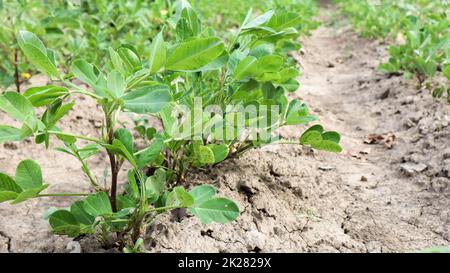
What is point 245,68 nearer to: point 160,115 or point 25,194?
point 160,115

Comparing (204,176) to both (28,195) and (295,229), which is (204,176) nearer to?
(295,229)

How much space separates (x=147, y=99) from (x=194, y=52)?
0.19 m

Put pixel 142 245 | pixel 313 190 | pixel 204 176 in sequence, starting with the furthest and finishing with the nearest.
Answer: pixel 313 190
pixel 204 176
pixel 142 245

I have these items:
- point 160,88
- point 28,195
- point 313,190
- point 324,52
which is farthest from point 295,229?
point 324,52

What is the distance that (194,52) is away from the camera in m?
1.26

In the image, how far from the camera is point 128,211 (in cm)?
133

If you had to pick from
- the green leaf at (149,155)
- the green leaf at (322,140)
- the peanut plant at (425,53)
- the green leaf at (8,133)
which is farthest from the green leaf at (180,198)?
the peanut plant at (425,53)

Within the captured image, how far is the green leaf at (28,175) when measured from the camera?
1324 mm

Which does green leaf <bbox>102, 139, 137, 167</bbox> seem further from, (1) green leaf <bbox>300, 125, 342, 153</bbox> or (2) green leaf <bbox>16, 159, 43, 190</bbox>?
(1) green leaf <bbox>300, 125, 342, 153</bbox>

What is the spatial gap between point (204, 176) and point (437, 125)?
1505 millimetres

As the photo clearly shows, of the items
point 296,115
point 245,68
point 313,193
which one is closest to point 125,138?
point 245,68

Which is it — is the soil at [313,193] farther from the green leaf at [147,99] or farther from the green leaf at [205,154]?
the green leaf at [147,99]

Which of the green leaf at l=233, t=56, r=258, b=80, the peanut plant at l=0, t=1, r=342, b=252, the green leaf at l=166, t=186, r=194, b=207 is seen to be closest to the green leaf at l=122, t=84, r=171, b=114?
the peanut plant at l=0, t=1, r=342, b=252

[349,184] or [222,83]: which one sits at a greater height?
[222,83]
